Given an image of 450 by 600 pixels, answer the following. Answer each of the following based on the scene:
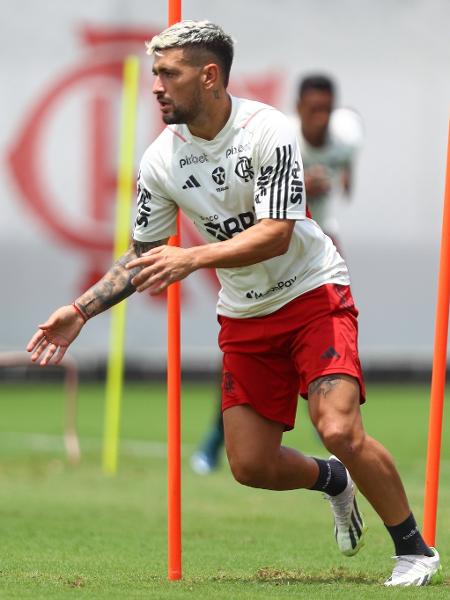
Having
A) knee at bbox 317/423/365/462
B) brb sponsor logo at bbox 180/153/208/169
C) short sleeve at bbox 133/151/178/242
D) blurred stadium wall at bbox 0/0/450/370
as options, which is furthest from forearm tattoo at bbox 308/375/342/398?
blurred stadium wall at bbox 0/0/450/370

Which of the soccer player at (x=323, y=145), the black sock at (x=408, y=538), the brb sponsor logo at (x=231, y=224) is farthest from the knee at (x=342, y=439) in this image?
the soccer player at (x=323, y=145)

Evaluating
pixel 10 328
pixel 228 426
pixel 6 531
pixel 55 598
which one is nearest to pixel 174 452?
pixel 228 426

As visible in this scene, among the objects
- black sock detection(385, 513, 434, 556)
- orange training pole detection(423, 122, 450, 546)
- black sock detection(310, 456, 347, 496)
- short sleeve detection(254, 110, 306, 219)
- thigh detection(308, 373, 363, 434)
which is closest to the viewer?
short sleeve detection(254, 110, 306, 219)

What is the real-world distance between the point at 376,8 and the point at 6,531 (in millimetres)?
14905

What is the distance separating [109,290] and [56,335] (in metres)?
0.31

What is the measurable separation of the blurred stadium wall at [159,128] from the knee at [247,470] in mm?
13285

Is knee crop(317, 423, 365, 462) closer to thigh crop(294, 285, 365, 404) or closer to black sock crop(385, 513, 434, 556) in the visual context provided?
thigh crop(294, 285, 365, 404)

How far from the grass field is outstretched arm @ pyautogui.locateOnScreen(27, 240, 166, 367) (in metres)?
0.99

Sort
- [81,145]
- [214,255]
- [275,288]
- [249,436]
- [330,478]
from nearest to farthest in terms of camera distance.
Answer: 1. [214,255]
2. [275,288]
3. [249,436]
4. [330,478]
5. [81,145]

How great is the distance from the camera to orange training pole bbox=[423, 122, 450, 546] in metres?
6.43

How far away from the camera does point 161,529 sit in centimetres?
865

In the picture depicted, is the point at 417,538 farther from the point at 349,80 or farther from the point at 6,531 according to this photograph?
the point at 349,80

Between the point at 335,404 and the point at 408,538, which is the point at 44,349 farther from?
the point at 408,538

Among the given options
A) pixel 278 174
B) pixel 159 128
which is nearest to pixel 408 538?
pixel 278 174
